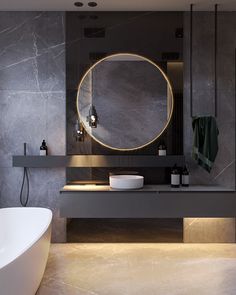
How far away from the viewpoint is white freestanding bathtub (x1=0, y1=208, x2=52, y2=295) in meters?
2.04

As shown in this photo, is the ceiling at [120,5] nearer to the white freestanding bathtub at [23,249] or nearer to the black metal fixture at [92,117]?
the black metal fixture at [92,117]

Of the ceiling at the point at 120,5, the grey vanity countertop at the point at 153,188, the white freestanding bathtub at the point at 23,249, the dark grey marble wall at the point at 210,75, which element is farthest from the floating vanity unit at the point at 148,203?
the ceiling at the point at 120,5

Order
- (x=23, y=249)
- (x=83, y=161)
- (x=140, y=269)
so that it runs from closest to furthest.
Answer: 1. (x=23, y=249)
2. (x=140, y=269)
3. (x=83, y=161)

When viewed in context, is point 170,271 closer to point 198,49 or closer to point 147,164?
point 147,164

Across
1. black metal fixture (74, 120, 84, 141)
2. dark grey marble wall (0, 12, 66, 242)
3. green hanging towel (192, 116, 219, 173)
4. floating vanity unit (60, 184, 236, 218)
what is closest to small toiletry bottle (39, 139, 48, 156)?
dark grey marble wall (0, 12, 66, 242)

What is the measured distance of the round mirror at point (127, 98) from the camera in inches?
152

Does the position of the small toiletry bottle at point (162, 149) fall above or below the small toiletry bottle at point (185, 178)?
above

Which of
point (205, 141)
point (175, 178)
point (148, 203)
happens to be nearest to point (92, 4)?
point (205, 141)

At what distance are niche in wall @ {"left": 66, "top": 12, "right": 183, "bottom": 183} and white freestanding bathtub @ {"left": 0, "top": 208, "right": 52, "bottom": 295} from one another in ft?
2.70

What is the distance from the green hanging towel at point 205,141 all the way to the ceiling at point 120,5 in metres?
1.25

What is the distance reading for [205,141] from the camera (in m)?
3.70

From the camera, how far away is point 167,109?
12.7 feet

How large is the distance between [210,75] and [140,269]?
7.40ft

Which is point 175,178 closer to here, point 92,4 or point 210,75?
point 210,75
